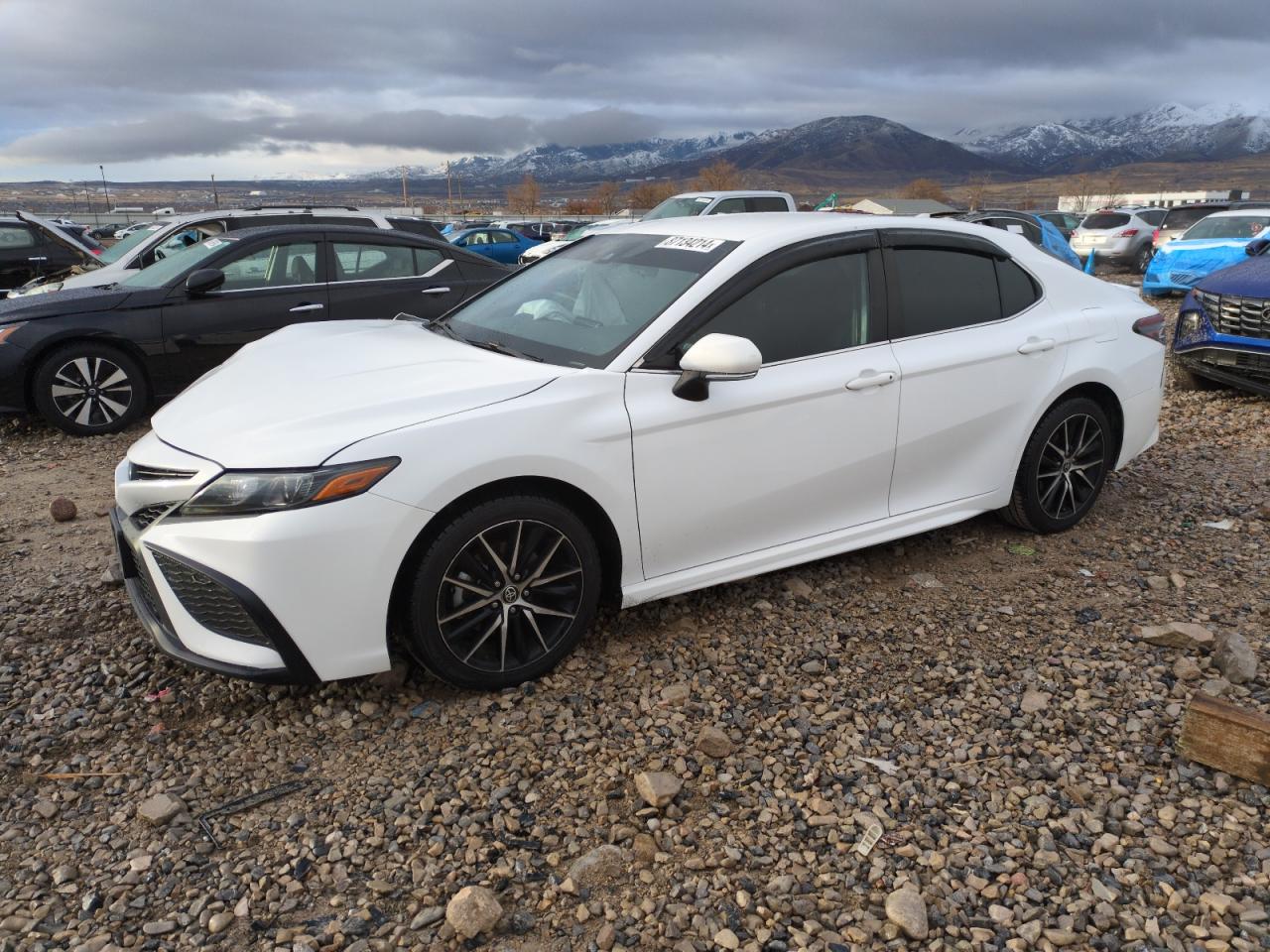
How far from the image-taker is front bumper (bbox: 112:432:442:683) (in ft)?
9.28

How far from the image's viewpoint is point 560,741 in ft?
10.2

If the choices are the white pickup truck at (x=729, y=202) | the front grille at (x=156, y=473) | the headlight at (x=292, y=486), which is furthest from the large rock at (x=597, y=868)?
the white pickup truck at (x=729, y=202)

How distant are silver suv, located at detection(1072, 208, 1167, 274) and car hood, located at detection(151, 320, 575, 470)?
2170 centimetres

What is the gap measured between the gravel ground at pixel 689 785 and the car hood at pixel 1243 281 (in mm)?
4281

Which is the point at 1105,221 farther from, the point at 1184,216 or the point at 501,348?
the point at 501,348

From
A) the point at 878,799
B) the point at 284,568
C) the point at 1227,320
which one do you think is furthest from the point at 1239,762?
the point at 1227,320

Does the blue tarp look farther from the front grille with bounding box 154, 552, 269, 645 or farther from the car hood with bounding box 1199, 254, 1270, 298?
the front grille with bounding box 154, 552, 269, 645

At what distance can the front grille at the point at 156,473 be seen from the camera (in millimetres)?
3053

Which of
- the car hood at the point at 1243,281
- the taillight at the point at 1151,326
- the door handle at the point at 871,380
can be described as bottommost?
the car hood at the point at 1243,281

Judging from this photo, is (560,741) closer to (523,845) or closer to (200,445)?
(523,845)

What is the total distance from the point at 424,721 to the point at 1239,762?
2617mm

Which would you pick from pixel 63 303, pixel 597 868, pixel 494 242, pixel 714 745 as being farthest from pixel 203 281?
pixel 494 242

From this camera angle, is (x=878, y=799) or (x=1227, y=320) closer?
(x=878, y=799)

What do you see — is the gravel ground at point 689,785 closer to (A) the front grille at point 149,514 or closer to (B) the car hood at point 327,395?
(A) the front grille at point 149,514
